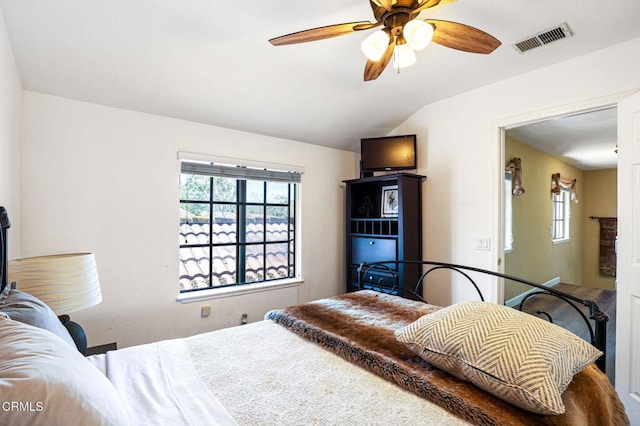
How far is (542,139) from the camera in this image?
4.33 meters

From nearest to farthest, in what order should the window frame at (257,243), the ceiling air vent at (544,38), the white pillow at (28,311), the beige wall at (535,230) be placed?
the white pillow at (28,311)
the ceiling air vent at (544,38)
the window frame at (257,243)
the beige wall at (535,230)

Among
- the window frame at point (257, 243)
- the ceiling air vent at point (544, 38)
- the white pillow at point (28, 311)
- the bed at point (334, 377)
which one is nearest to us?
the bed at point (334, 377)

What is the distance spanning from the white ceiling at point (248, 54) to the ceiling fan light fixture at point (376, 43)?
0.41 meters

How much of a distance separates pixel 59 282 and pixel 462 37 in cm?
246

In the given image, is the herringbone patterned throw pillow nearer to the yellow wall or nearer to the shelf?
the shelf

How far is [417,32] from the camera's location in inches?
57.5

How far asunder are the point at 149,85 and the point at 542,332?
2741mm

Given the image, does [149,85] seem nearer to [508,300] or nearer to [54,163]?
[54,163]

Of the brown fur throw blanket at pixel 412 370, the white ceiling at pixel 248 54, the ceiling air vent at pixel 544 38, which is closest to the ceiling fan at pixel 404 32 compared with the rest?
the white ceiling at pixel 248 54

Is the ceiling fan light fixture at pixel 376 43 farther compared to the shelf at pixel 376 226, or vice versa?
the shelf at pixel 376 226

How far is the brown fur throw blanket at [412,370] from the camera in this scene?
3.04 feet

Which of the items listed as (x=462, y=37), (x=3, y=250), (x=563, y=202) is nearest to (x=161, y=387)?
(x=3, y=250)

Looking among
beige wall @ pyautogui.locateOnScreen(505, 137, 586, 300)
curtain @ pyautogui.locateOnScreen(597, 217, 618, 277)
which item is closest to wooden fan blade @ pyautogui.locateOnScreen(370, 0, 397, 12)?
beige wall @ pyautogui.locateOnScreen(505, 137, 586, 300)

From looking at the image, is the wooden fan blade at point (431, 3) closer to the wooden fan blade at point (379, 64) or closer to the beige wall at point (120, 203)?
the wooden fan blade at point (379, 64)
